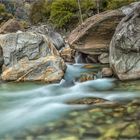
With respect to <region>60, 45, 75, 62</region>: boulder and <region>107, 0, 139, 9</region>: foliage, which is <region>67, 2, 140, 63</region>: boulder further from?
<region>107, 0, 139, 9</region>: foliage

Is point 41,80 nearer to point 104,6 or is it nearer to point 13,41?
point 13,41

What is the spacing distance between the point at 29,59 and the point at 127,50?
4156mm

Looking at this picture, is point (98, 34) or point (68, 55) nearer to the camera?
point (98, 34)

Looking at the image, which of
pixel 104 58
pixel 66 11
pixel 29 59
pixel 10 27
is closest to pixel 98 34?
pixel 104 58

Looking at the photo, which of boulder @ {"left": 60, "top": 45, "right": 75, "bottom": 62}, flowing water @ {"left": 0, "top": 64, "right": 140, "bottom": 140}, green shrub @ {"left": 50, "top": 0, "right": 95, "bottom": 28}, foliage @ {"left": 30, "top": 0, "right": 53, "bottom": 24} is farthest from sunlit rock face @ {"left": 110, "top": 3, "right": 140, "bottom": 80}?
foliage @ {"left": 30, "top": 0, "right": 53, "bottom": 24}

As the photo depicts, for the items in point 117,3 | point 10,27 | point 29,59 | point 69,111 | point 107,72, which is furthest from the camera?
point 117,3

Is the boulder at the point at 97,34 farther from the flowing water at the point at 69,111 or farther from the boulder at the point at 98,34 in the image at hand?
the flowing water at the point at 69,111

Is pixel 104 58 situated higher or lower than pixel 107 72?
higher

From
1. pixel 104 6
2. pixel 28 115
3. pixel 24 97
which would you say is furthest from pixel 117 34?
pixel 104 6

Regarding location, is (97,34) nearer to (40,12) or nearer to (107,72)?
(107,72)

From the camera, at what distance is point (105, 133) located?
636 cm

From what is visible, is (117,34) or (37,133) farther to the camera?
(117,34)

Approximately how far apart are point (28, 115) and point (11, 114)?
1.78 ft

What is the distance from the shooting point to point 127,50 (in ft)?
39.6
